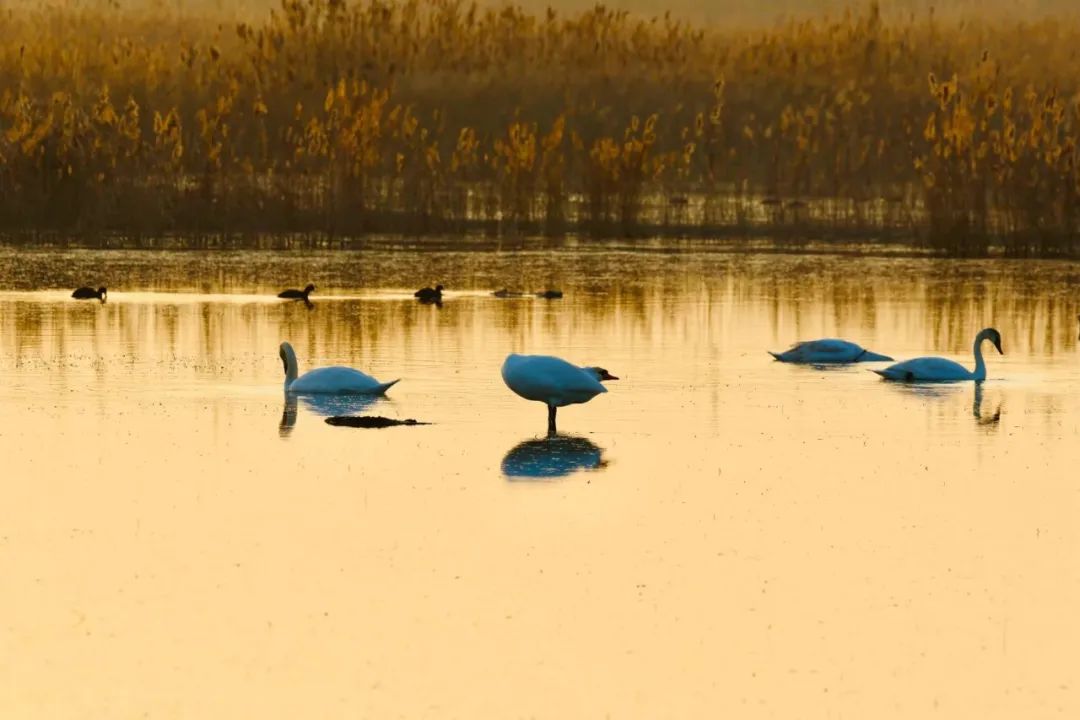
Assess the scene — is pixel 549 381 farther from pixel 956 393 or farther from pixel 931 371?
pixel 931 371

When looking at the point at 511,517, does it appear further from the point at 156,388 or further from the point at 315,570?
the point at 156,388

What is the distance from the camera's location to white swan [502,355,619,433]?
13.4m

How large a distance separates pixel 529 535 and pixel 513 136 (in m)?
23.1

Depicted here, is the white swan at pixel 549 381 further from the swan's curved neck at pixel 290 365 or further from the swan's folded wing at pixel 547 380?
the swan's curved neck at pixel 290 365

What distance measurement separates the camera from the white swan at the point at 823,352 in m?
18.1

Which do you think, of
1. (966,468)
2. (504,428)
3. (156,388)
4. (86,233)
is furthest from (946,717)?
(86,233)

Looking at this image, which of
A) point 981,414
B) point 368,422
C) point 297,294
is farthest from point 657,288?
point 368,422

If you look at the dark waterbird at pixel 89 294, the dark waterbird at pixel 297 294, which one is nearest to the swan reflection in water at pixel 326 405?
the dark waterbird at pixel 297 294

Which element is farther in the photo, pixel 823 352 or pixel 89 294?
pixel 89 294

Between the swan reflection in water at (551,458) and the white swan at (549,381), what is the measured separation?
0.27m

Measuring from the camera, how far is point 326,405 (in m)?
14.8

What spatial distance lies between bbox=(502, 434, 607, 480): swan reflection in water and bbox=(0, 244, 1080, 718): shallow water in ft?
0.15

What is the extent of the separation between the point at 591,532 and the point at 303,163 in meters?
24.8

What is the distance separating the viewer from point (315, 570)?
29.9 ft
